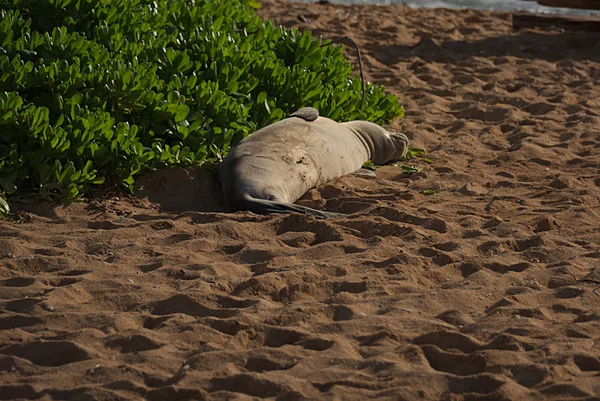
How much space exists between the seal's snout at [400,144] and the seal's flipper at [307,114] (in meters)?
0.72

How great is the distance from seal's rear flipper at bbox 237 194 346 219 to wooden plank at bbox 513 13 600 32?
737 centimetres

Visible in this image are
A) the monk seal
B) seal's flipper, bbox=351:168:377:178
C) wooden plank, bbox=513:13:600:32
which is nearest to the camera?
the monk seal

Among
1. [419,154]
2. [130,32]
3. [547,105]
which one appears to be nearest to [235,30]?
[130,32]

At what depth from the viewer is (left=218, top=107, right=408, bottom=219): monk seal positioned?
5.91m

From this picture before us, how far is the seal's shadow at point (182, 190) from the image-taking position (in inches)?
238

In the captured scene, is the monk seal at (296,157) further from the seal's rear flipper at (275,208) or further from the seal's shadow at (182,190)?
the seal's shadow at (182,190)

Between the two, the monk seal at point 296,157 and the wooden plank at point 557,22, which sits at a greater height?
the wooden plank at point 557,22

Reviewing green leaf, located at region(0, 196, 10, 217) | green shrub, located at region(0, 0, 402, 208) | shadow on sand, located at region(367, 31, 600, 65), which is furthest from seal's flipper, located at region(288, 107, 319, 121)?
shadow on sand, located at region(367, 31, 600, 65)

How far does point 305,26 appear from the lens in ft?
38.4

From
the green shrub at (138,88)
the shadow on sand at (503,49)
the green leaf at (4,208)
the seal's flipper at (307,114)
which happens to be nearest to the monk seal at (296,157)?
the seal's flipper at (307,114)

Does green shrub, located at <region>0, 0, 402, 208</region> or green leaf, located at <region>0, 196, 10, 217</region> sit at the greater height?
green shrub, located at <region>0, 0, 402, 208</region>

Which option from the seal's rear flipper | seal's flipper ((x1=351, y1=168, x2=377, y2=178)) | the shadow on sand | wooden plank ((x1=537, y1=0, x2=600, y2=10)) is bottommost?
seal's flipper ((x1=351, y1=168, x2=377, y2=178))

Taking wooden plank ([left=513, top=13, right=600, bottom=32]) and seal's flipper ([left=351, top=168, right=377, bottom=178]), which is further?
wooden plank ([left=513, top=13, right=600, bottom=32])

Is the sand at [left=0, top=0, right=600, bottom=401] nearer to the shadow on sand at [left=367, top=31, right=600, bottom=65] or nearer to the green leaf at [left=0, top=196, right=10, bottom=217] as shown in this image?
the green leaf at [left=0, top=196, right=10, bottom=217]
